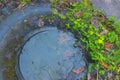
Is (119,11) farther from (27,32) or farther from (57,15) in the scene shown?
(27,32)

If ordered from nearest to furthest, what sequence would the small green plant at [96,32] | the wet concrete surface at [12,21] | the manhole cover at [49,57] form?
1. the manhole cover at [49,57]
2. the wet concrete surface at [12,21]
3. the small green plant at [96,32]

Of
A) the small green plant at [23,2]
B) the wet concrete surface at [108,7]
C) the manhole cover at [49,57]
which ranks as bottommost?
the manhole cover at [49,57]

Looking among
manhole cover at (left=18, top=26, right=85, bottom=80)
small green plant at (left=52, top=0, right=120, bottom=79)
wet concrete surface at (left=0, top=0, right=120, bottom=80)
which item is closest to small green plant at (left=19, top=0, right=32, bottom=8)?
wet concrete surface at (left=0, top=0, right=120, bottom=80)

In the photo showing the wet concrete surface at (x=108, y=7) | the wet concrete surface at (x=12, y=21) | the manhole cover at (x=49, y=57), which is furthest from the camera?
the wet concrete surface at (x=108, y=7)

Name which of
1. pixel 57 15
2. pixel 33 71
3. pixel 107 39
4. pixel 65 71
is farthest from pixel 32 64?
pixel 107 39

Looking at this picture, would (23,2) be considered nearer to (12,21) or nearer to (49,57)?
(12,21)

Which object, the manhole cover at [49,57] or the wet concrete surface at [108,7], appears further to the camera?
the wet concrete surface at [108,7]

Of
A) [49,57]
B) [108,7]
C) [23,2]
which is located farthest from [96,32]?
[23,2]

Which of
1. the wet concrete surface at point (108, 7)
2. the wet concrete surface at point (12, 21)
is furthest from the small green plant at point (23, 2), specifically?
the wet concrete surface at point (108, 7)

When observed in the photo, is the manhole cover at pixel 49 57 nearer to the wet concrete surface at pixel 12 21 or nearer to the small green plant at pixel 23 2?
the wet concrete surface at pixel 12 21
